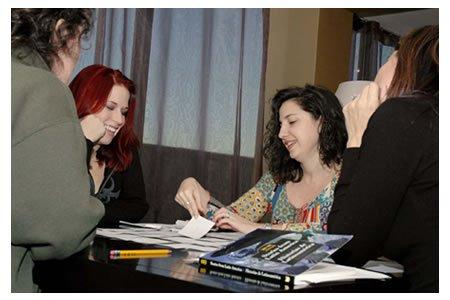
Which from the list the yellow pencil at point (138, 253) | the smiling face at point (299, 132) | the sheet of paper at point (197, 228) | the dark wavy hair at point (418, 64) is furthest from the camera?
the smiling face at point (299, 132)

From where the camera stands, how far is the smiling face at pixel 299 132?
2.27 metres

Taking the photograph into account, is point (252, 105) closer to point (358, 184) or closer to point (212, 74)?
point (212, 74)

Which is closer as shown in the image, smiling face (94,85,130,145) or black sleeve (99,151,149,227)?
black sleeve (99,151,149,227)

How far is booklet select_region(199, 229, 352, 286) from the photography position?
0.92 metres

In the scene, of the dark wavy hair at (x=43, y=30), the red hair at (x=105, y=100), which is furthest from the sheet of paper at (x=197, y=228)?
the red hair at (x=105, y=100)

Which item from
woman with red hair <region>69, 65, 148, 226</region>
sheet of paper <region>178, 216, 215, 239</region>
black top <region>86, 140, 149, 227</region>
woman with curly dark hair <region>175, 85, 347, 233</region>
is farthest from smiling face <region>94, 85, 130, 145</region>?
sheet of paper <region>178, 216, 215, 239</region>

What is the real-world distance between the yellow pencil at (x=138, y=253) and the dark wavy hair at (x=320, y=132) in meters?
1.22

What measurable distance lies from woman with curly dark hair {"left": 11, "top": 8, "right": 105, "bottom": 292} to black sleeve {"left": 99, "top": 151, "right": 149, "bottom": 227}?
2.41ft

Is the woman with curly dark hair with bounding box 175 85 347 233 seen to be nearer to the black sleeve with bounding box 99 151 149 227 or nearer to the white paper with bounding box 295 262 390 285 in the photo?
the black sleeve with bounding box 99 151 149 227

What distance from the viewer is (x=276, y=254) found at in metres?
0.98

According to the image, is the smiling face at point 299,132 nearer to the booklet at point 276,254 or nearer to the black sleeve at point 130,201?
the black sleeve at point 130,201

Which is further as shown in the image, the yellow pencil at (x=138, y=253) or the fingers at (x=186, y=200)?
the fingers at (x=186, y=200)

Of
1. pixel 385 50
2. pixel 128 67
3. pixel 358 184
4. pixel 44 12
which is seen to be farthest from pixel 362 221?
pixel 385 50

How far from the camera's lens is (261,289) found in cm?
87
